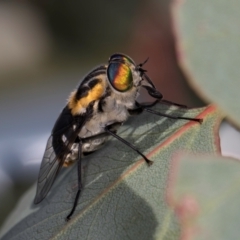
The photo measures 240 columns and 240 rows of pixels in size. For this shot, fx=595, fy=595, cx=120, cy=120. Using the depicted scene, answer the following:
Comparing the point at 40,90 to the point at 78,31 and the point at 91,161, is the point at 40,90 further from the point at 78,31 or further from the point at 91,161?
the point at 91,161

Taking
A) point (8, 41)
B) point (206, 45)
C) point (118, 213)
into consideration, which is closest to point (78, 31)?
point (8, 41)

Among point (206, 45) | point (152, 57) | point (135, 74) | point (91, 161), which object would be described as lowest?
point (152, 57)

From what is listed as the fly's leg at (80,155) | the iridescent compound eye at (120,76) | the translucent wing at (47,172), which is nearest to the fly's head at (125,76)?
the iridescent compound eye at (120,76)

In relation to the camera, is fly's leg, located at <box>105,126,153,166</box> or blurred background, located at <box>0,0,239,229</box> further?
blurred background, located at <box>0,0,239,229</box>

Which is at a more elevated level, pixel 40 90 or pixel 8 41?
pixel 8 41

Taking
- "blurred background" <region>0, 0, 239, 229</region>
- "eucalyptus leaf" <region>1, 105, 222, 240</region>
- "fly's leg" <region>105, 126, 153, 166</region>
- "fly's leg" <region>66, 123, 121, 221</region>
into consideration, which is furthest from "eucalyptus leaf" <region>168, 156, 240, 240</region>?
"blurred background" <region>0, 0, 239, 229</region>

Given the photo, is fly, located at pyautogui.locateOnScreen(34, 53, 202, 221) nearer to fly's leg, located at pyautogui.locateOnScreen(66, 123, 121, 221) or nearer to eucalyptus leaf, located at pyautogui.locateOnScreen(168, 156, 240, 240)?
fly's leg, located at pyautogui.locateOnScreen(66, 123, 121, 221)
